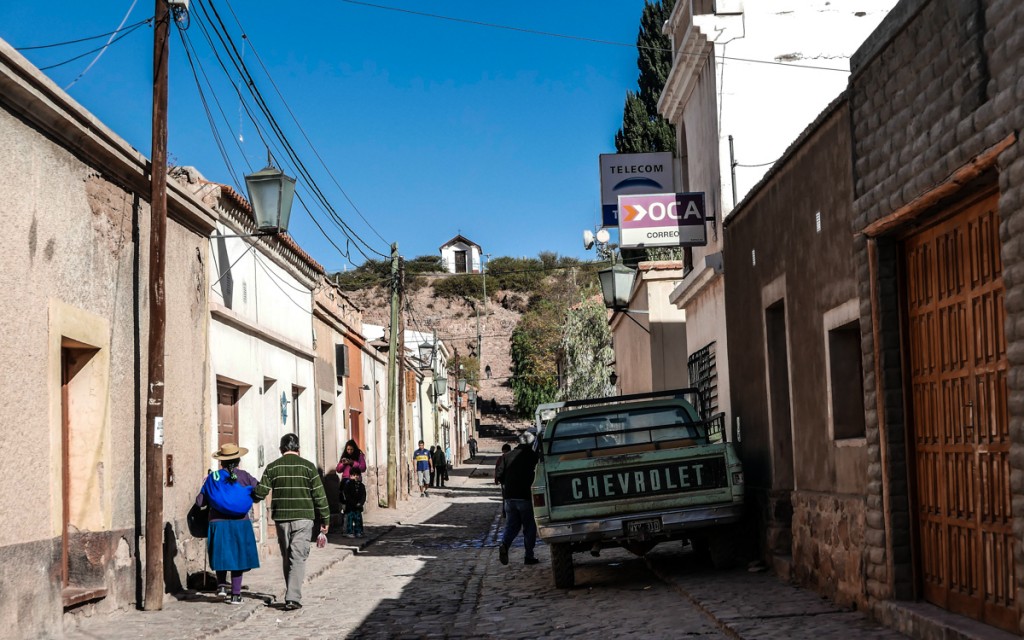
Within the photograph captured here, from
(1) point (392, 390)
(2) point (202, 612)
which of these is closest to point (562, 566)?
(2) point (202, 612)

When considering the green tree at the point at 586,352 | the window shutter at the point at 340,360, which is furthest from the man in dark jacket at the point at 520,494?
the green tree at the point at 586,352

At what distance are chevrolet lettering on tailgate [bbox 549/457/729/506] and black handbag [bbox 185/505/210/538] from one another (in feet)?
12.2

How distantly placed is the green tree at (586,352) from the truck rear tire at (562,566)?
34643 millimetres

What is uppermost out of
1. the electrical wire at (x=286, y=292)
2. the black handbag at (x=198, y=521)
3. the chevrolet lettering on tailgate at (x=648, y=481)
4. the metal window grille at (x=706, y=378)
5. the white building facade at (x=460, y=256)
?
the white building facade at (x=460, y=256)

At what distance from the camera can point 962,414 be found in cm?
737

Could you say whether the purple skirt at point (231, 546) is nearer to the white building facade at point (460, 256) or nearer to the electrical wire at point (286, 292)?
the electrical wire at point (286, 292)

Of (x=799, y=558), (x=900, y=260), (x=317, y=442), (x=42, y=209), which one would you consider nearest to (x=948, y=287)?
(x=900, y=260)

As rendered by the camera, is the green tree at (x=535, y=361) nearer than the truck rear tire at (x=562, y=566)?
No

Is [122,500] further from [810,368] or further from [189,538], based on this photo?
[810,368]

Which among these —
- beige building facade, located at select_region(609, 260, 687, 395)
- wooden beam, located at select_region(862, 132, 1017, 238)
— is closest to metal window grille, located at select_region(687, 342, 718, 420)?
beige building facade, located at select_region(609, 260, 687, 395)

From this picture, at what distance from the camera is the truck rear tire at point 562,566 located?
40.4ft

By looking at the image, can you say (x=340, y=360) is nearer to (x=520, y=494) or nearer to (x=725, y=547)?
(x=520, y=494)

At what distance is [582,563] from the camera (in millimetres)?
15516

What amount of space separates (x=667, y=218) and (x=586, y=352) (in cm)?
3266
